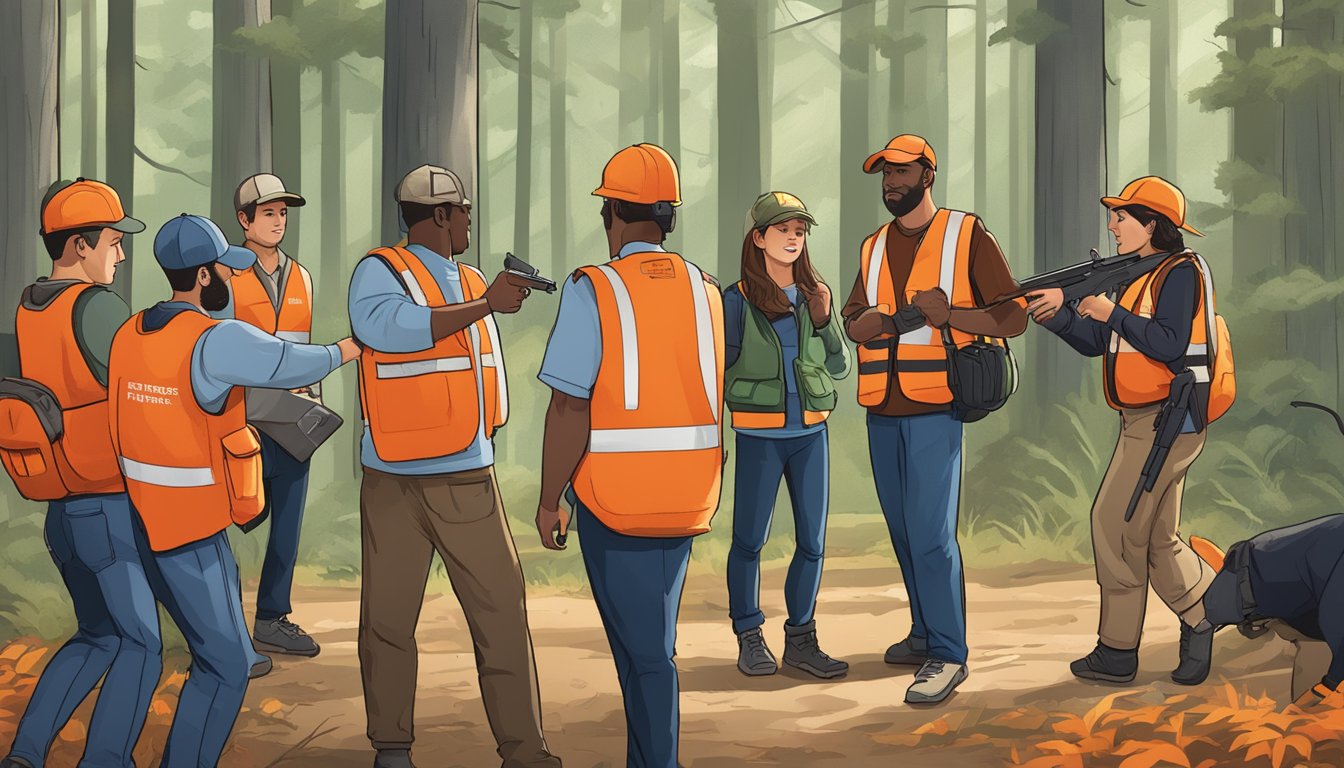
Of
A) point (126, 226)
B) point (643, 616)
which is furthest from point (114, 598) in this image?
point (643, 616)

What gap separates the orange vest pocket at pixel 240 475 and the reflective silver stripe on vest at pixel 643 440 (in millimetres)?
1252

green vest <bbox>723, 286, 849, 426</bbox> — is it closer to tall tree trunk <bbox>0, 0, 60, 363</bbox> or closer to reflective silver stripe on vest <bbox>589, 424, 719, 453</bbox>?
reflective silver stripe on vest <bbox>589, 424, 719, 453</bbox>

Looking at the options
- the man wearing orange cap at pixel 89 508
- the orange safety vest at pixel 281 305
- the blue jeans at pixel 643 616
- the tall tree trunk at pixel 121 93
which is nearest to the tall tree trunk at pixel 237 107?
the tall tree trunk at pixel 121 93

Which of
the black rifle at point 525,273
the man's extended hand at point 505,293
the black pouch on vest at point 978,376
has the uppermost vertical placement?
the black rifle at point 525,273

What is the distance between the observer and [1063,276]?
6445 mm

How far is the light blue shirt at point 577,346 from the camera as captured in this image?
4.69 meters

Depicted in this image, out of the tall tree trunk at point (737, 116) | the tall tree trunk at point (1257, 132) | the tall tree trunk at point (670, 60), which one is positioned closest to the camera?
the tall tree trunk at point (1257, 132)

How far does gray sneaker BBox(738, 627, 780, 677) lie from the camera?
22.9 feet

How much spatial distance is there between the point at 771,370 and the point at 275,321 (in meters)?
2.65

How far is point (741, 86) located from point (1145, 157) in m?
13.0

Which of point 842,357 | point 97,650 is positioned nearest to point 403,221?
point 97,650

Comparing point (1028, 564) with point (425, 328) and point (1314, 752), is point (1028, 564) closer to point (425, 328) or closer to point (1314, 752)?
point (1314, 752)

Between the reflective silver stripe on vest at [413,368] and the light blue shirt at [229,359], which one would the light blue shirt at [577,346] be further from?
the light blue shirt at [229,359]

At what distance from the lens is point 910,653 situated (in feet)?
23.3
